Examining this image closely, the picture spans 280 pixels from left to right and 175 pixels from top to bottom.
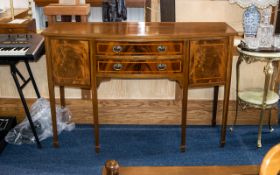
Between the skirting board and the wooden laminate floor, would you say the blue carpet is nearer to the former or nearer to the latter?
the skirting board

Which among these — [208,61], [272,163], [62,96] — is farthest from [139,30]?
[272,163]

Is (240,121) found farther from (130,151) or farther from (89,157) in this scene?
(89,157)

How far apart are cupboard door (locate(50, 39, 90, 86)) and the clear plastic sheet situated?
51 cm

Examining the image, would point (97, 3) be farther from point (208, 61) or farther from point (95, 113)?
point (208, 61)

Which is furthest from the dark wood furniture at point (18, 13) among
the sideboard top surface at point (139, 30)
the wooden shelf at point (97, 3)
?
the sideboard top surface at point (139, 30)

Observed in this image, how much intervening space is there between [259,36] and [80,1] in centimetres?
152

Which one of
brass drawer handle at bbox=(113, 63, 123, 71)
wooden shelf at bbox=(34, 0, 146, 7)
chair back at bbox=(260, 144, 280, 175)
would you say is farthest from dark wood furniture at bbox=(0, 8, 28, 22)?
chair back at bbox=(260, 144, 280, 175)

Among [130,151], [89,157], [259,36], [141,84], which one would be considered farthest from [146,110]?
[259,36]

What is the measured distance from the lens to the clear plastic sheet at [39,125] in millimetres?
2996

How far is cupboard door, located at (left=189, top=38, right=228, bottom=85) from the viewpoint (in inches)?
101

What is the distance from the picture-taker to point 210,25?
111 inches

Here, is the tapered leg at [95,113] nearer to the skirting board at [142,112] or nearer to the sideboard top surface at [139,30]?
the sideboard top surface at [139,30]

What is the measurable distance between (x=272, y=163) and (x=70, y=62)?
176cm

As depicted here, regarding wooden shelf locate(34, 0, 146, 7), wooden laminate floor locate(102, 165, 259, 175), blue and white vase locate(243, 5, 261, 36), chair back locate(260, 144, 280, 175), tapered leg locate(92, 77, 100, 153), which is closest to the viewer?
chair back locate(260, 144, 280, 175)
